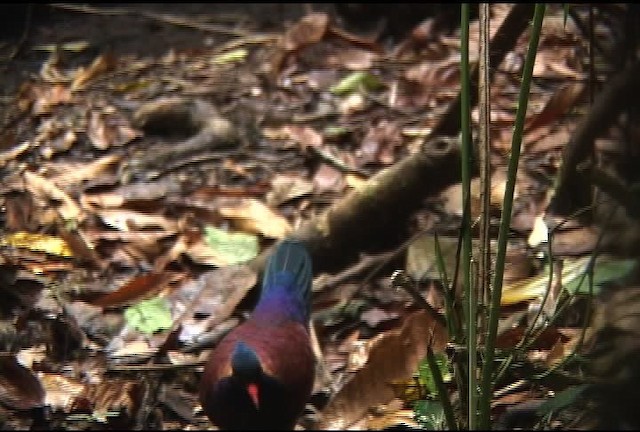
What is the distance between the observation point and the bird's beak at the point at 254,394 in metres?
2.66

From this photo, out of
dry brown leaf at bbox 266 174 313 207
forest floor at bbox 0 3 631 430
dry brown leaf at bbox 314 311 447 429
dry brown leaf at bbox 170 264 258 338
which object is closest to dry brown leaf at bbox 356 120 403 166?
forest floor at bbox 0 3 631 430

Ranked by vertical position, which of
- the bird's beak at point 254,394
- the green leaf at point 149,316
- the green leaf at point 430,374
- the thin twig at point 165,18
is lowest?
the green leaf at point 149,316

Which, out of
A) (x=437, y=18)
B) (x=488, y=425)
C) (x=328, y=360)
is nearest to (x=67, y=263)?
(x=328, y=360)

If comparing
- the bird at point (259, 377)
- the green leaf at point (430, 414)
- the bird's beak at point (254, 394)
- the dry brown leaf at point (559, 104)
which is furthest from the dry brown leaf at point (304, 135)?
the green leaf at point (430, 414)

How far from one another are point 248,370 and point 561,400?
3.52 feet

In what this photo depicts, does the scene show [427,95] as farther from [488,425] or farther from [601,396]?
[601,396]

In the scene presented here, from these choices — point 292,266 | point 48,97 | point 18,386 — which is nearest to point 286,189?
point 292,266

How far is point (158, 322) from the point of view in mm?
3289

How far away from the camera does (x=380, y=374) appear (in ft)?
8.98

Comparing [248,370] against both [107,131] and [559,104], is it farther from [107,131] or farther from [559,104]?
[107,131]

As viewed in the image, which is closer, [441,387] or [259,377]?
[441,387]

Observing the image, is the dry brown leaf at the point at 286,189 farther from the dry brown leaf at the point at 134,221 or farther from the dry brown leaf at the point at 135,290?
the dry brown leaf at the point at 135,290

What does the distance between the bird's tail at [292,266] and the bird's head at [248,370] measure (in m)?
0.51

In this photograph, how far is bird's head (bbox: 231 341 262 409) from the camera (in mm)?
2658
